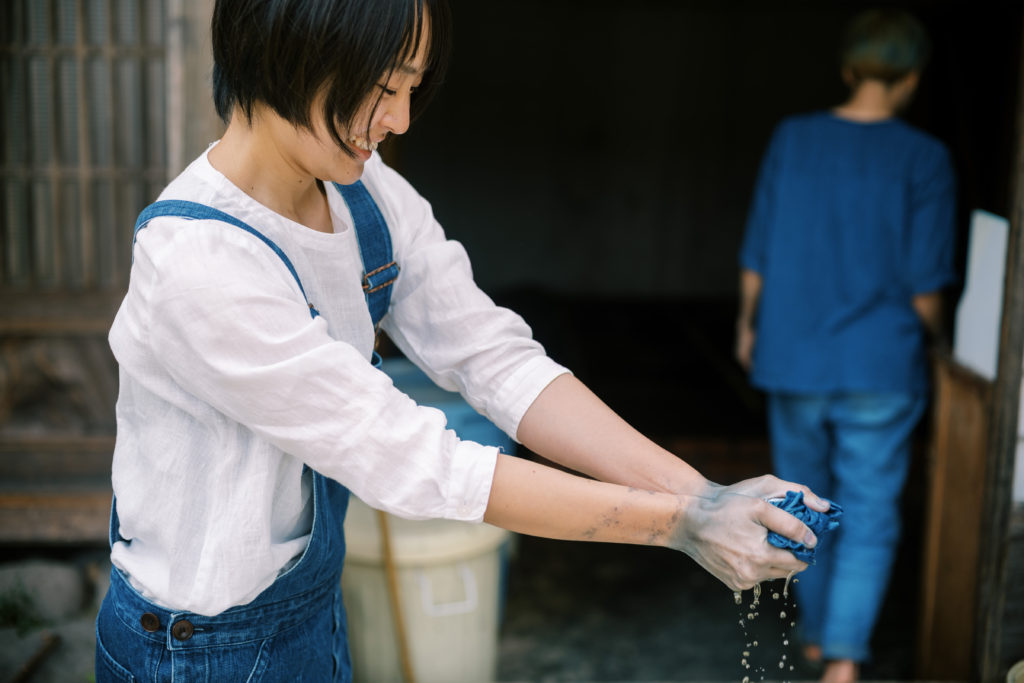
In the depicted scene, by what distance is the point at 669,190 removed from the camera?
9.68 m

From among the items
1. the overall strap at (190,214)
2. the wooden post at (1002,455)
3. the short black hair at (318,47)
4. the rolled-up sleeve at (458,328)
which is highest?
the short black hair at (318,47)

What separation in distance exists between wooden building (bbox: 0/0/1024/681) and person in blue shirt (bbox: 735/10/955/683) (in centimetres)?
16

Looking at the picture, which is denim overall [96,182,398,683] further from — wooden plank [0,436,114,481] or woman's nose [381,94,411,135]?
wooden plank [0,436,114,481]

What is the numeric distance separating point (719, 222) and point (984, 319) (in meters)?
6.92

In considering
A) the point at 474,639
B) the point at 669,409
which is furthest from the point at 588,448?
the point at 669,409

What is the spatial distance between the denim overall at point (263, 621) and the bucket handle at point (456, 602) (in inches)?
43.6

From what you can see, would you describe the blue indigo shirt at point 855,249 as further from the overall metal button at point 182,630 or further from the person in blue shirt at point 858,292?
the overall metal button at point 182,630

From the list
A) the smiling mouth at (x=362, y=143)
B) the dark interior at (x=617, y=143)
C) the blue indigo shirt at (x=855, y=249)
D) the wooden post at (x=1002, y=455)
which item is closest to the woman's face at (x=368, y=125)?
the smiling mouth at (x=362, y=143)

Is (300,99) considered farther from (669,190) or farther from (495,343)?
(669,190)

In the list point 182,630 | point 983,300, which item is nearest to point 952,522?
point 983,300

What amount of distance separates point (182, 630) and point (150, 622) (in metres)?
0.05

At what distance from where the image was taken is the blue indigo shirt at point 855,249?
3006 mm

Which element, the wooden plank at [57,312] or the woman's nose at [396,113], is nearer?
the woman's nose at [396,113]

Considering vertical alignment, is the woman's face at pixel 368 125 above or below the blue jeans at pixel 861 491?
above
